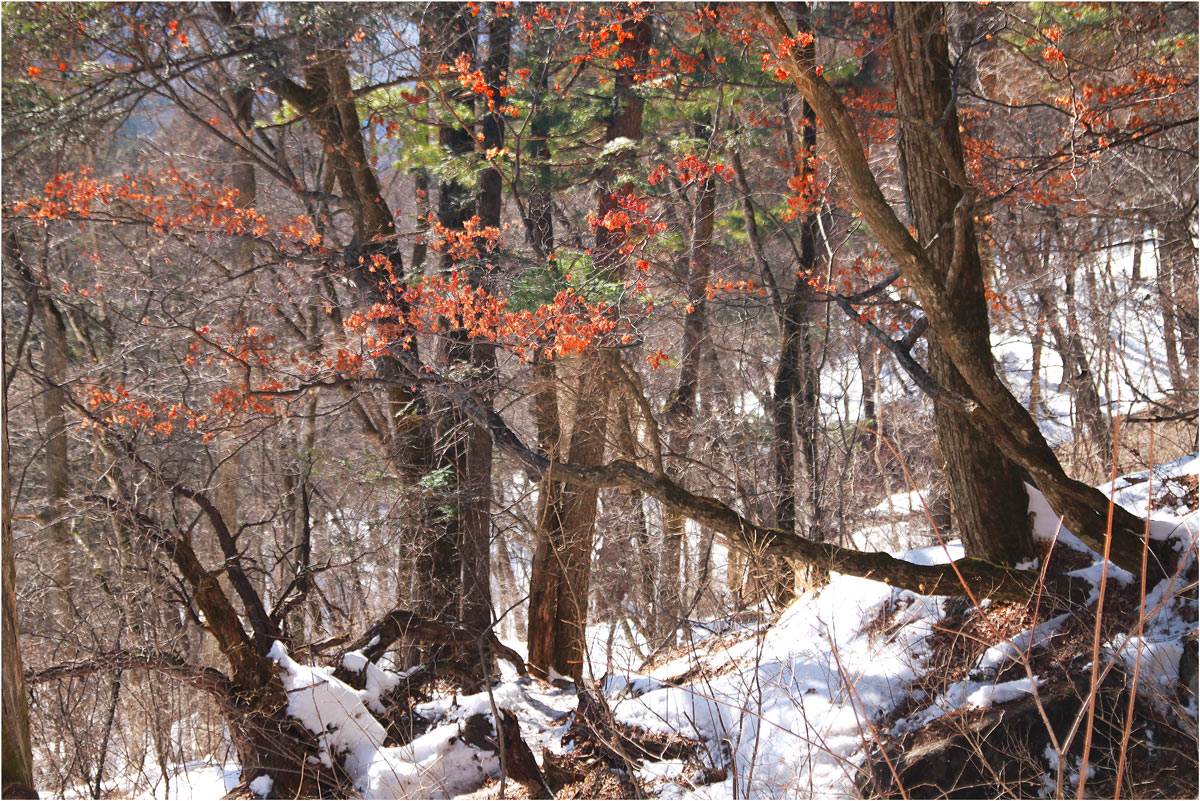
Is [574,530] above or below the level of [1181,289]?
below

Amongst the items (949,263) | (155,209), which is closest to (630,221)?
(949,263)

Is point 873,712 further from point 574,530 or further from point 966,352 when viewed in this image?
point 574,530

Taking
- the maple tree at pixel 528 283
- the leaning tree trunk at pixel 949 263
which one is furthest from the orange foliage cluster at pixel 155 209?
the leaning tree trunk at pixel 949 263

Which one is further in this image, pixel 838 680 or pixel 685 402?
pixel 685 402

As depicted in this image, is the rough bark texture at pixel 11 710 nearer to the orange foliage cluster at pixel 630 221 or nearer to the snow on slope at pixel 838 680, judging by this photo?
the snow on slope at pixel 838 680

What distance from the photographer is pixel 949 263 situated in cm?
531

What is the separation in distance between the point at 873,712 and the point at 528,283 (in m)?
3.90

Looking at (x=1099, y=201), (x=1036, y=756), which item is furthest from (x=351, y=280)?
(x=1099, y=201)

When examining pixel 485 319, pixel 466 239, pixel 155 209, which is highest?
pixel 155 209

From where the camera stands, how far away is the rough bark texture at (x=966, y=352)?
186 inches

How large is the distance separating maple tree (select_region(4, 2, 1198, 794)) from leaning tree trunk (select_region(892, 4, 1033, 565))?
0.9 inches

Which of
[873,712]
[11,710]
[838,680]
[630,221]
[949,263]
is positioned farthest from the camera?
[630,221]

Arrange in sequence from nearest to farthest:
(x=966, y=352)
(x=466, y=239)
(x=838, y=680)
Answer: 1. (x=838, y=680)
2. (x=966, y=352)
3. (x=466, y=239)

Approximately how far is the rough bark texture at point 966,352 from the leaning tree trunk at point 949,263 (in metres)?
0.10
